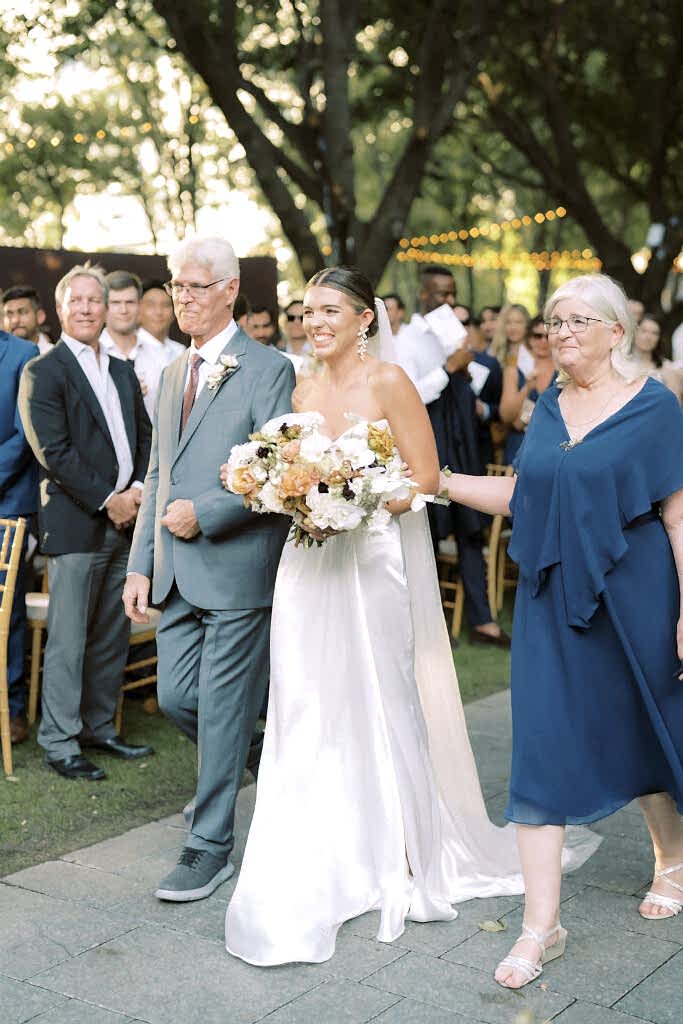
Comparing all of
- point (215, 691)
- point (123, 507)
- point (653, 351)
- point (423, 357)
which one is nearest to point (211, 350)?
point (215, 691)

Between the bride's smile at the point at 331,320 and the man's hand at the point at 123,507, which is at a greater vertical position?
the bride's smile at the point at 331,320

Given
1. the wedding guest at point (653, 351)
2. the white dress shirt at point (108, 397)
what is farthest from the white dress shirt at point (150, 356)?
the wedding guest at point (653, 351)

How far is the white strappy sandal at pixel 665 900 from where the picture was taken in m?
4.85

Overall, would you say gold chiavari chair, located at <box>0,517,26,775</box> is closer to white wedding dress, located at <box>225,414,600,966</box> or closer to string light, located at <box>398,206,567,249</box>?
white wedding dress, located at <box>225,414,600,966</box>

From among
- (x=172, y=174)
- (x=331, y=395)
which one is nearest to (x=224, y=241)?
(x=331, y=395)

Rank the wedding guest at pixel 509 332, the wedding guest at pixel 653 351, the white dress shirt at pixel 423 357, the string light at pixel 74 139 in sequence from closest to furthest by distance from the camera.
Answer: the wedding guest at pixel 653 351
the white dress shirt at pixel 423 357
the wedding guest at pixel 509 332
the string light at pixel 74 139

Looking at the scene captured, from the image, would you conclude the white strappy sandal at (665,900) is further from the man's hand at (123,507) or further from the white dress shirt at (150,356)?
the white dress shirt at (150,356)

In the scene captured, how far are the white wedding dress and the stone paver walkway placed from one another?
161mm

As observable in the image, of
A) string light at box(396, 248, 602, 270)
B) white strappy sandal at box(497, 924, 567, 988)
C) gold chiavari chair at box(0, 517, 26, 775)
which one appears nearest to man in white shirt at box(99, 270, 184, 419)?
gold chiavari chair at box(0, 517, 26, 775)

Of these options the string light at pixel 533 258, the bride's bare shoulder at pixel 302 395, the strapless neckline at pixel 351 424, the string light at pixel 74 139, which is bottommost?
the strapless neckline at pixel 351 424

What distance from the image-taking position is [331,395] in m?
5.18

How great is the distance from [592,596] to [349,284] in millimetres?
1466

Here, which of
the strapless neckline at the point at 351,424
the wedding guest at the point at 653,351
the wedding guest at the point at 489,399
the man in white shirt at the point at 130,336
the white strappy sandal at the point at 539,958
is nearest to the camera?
the white strappy sandal at the point at 539,958

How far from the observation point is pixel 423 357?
31.9ft
